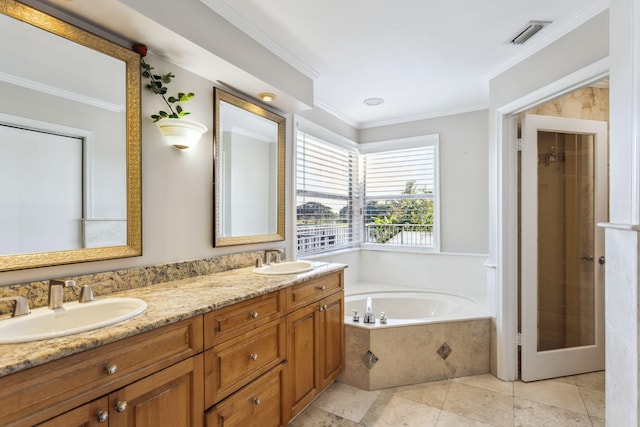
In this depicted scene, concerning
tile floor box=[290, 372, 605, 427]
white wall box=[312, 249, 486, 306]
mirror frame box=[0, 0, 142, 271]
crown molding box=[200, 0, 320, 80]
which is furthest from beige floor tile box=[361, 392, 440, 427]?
crown molding box=[200, 0, 320, 80]

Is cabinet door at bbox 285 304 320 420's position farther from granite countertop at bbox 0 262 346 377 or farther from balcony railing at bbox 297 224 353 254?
balcony railing at bbox 297 224 353 254

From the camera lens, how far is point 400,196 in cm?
400

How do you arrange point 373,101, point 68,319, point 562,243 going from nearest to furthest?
point 68,319, point 562,243, point 373,101

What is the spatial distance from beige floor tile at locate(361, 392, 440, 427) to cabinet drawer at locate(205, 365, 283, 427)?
664 mm

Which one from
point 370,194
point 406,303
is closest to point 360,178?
point 370,194

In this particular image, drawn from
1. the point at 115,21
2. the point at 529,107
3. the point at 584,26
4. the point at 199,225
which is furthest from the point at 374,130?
the point at 115,21

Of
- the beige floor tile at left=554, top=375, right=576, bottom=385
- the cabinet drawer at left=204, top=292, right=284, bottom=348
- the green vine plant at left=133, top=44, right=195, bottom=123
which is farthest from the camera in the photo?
the beige floor tile at left=554, top=375, right=576, bottom=385

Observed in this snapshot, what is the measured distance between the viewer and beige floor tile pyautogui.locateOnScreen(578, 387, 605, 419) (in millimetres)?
2154

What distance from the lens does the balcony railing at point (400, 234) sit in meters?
3.84

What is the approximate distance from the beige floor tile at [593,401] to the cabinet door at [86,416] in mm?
2743

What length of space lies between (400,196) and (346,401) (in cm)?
239

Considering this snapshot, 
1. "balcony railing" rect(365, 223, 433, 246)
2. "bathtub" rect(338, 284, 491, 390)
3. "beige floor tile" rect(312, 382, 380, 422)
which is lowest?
"beige floor tile" rect(312, 382, 380, 422)

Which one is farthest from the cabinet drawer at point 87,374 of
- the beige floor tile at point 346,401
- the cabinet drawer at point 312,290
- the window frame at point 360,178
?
the window frame at point 360,178

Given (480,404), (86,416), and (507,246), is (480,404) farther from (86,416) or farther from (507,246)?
(86,416)
